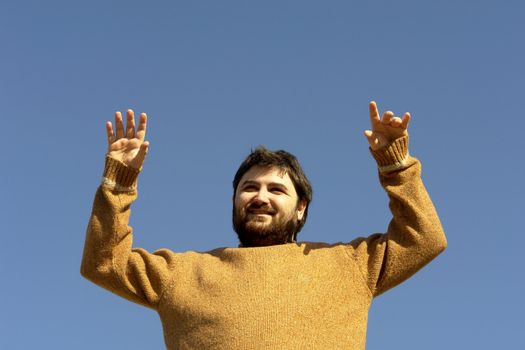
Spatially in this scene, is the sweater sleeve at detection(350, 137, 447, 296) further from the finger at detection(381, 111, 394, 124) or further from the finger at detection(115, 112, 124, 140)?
the finger at detection(115, 112, 124, 140)

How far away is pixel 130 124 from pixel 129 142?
143 mm

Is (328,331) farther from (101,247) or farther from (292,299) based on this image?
(101,247)

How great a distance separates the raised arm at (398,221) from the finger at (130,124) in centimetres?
168

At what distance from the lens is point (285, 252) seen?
18.2 feet

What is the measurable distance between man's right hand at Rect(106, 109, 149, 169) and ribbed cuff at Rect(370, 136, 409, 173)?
1.68 meters

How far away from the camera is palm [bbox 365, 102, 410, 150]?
18.3 ft

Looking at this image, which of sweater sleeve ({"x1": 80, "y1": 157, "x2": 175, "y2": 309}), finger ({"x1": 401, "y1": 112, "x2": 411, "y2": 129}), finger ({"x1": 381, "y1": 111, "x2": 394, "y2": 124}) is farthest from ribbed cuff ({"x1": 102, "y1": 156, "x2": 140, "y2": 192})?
finger ({"x1": 401, "y1": 112, "x2": 411, "y2": 129})

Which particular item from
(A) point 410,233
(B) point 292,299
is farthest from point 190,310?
(A) point 410,233

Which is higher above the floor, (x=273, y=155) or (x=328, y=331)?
(x=273, y=155)

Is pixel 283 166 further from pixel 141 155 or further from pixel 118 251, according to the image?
pixel 118 251

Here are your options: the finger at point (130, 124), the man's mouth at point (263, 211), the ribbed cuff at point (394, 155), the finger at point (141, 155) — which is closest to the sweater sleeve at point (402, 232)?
the ribbed cuff at point (394, 155)

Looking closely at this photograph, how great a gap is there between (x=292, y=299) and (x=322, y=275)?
332 millimetres

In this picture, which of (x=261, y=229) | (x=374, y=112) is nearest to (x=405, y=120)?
(x=374, y=112)

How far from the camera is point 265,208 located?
19.0 feet
